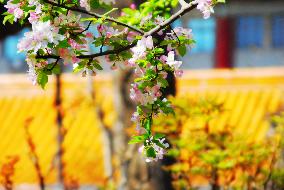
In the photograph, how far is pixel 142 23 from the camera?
4082 millimetres

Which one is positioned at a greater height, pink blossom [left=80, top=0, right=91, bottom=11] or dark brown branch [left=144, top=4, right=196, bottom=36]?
pink blossom [left=80, top=0, right=91, bottom=11]

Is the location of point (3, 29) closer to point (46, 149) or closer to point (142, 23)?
point (142, 23)

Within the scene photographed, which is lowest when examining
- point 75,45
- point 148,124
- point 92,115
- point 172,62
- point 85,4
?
point 92,115

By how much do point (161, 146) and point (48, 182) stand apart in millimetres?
10734

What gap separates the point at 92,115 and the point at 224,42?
18.5 feet

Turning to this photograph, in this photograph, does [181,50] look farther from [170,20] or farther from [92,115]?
[92,115]

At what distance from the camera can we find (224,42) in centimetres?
1997

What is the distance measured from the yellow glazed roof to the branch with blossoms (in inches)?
380

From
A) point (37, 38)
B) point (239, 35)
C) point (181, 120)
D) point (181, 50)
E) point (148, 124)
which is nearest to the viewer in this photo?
point (37, 38)

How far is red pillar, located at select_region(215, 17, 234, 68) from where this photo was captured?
775 inches

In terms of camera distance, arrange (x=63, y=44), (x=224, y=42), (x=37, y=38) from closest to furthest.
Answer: (x=37, y=38), (x=63, y=44), (x=224, y=42)

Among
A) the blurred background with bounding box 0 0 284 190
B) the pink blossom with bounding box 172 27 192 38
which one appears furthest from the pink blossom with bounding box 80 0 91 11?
the blurred background with bounding box 0 0 284 190

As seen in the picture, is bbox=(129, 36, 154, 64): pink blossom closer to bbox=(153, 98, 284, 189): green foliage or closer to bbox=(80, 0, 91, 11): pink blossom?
bbox=(80, 0, 91, 11): pink blossom

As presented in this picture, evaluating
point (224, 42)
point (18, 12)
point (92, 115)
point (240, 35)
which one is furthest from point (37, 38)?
point (240, 35)
